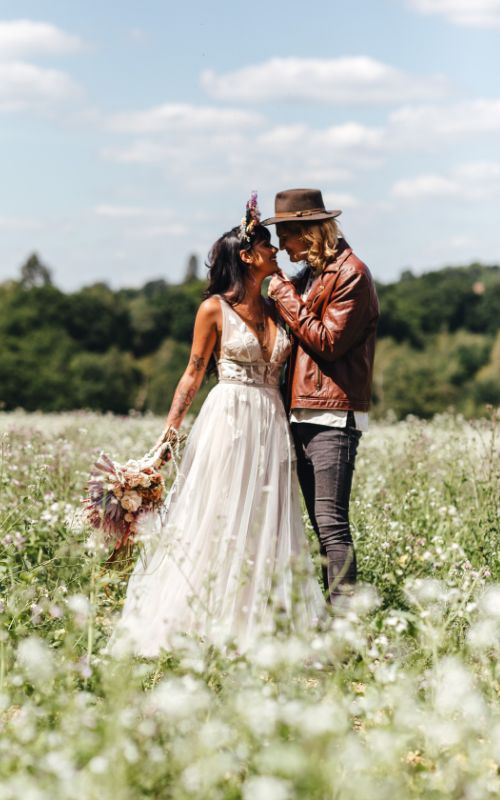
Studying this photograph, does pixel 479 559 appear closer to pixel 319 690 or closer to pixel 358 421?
pixel 358 421

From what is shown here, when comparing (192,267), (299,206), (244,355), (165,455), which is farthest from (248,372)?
(192,267)

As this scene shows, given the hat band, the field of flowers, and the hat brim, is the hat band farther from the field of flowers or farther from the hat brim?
the field of flowers

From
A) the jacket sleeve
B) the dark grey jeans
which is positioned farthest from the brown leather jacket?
the dark grey jeans

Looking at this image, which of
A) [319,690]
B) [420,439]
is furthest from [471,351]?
[319,690]

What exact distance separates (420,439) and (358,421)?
2.17m

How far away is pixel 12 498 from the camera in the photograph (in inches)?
189

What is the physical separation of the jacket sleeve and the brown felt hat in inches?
15.0

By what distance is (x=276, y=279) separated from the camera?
11.8 ft

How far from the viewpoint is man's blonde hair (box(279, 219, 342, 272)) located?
3584 mm

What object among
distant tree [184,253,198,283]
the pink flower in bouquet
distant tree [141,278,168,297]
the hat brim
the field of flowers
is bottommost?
the field of flowers

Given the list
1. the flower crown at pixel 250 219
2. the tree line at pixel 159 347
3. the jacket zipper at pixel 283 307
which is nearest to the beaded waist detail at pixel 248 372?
the jacket zipper at pixel 283 307

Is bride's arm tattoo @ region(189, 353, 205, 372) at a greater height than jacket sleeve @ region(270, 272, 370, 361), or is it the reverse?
jacket sleeve @ region(270, 272, 370, 361)

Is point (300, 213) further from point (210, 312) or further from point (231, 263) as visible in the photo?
point (210, 312)

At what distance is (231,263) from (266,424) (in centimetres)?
82
